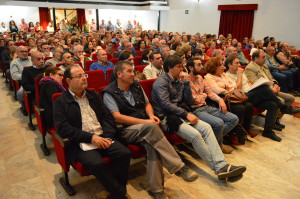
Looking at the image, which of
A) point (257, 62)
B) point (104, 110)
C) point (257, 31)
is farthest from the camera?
point (257, 31)

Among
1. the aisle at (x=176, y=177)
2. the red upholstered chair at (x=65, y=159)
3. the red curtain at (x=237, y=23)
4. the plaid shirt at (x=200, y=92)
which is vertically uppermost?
the red curtain at (x=237, y=23)

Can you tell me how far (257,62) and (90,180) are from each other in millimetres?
3120

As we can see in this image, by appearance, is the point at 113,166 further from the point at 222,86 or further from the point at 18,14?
the point at 18,14

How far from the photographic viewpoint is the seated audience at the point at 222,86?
306 cm

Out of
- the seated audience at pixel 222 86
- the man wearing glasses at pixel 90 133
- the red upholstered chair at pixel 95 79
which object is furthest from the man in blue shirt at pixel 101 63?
the man wearing glasses at pixel 90 133

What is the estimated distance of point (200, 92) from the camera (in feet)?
9.92

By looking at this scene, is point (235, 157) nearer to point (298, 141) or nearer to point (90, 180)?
point (298, 141)

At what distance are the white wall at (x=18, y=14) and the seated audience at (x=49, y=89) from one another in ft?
46.2

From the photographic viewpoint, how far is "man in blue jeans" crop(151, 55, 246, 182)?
2.32m

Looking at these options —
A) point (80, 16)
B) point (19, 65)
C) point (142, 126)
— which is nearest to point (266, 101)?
point (142, 126)

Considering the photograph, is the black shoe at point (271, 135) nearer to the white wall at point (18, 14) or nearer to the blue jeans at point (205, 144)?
the blue jeans at point (205, 144)

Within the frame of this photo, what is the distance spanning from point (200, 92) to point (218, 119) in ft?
1.50

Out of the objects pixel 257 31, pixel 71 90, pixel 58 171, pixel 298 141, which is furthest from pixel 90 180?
pixel 257 31

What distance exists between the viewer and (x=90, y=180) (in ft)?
7.88
